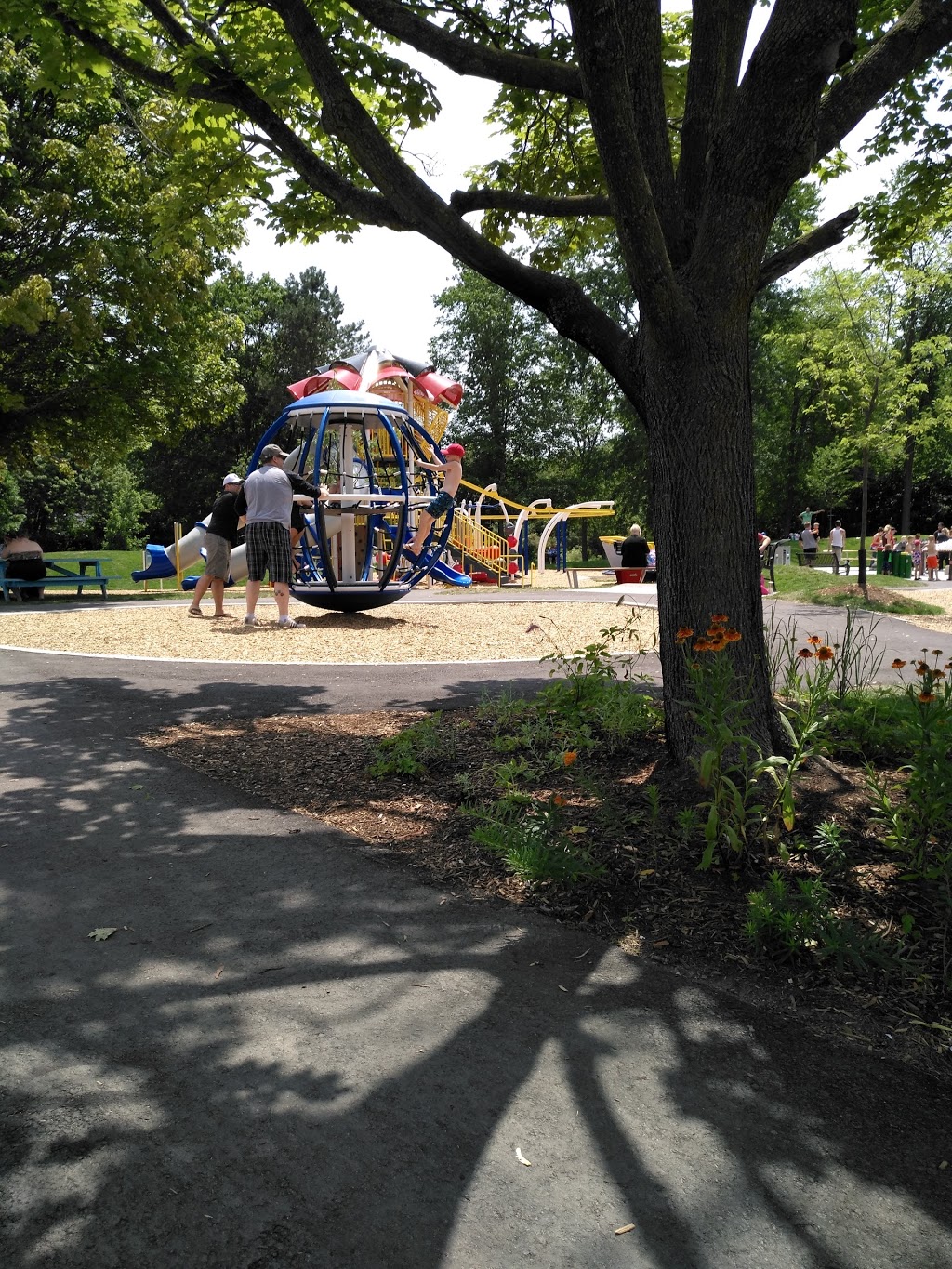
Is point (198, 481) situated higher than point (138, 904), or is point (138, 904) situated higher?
point (198, 481)

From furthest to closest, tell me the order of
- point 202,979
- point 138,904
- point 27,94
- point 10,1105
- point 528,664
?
point 27,94
point 528,664
point 138,904
point 202,979
point 10,1105

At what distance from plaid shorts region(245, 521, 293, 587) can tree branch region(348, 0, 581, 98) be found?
6928 mm

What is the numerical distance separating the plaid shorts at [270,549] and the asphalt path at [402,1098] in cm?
808

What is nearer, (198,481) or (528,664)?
(528,664)

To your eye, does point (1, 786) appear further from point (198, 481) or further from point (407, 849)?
point (198, 481)

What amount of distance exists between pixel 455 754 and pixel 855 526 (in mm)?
57422

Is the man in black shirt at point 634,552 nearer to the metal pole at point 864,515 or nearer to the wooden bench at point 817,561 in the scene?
the metal pole at point 864,515

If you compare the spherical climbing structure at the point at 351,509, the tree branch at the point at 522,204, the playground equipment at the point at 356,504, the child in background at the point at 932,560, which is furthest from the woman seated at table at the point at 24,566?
the child in background at the point at 932,560

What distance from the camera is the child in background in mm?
31416

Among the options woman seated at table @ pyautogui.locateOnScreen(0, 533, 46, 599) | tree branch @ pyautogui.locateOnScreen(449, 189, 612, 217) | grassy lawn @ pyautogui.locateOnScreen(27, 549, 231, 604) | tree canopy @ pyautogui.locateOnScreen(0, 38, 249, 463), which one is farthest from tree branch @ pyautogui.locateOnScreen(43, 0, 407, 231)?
woman seated at table @ pyautogui.locateOnScreen(0, 533, 46, 599)

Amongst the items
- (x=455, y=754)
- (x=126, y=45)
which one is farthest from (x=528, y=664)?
(x=126, y=45)

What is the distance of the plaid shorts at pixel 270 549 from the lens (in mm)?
11656

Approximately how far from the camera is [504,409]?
187 ft

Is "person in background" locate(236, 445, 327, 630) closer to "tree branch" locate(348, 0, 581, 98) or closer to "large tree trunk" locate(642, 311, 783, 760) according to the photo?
"tree branch" locate(348, 0, 581, 98)
